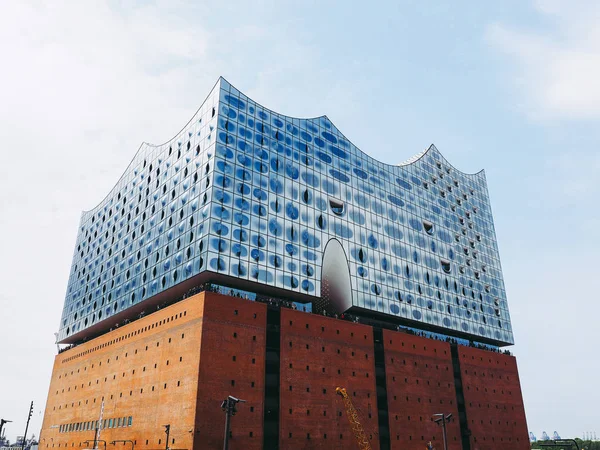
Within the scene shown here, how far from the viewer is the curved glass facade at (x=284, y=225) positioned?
50.4m

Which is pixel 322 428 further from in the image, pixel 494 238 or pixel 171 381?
pixel 494 238

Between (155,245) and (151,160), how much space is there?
12.9m

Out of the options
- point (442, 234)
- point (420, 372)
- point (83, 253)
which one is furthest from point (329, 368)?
point (83, 253)

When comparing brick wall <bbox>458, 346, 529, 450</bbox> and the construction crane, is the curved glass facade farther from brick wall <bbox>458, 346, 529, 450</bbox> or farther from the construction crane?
the construction crane

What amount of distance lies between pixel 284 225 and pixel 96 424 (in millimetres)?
→ 28652

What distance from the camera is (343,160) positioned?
208 feet

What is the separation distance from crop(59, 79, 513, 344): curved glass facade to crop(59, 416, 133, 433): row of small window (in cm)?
1246

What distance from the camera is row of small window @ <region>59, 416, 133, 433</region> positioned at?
4891 cm

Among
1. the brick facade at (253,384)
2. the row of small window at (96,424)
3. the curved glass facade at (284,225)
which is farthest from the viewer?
the curved glass facade at (284,225)

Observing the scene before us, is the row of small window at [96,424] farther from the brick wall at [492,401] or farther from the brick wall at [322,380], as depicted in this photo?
the brick wall at [492,401]

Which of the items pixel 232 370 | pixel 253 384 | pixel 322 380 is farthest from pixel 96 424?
pixel 322 380

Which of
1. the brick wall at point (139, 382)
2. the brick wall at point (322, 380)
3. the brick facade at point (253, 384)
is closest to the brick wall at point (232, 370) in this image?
the brick facade at point (253, 384)

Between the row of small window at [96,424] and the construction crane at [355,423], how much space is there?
20080 mm

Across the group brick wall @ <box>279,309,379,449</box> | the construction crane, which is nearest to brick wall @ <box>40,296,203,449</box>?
brick wall @ <box>279,309,379,449</box>
